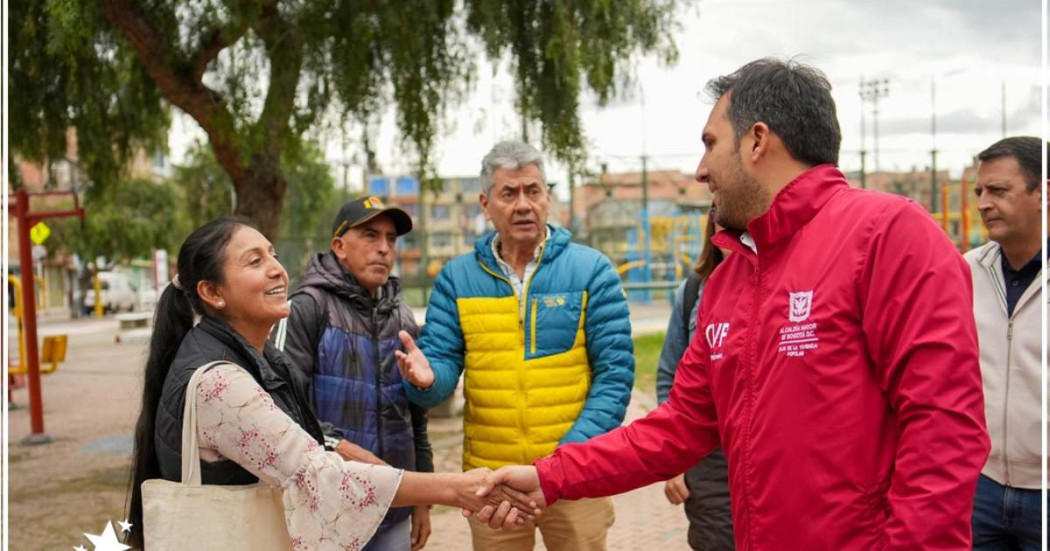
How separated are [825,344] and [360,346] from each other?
75.5 inches

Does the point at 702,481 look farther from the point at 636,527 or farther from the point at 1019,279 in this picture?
the point at 636,527

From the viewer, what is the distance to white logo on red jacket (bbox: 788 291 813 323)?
1.94 m

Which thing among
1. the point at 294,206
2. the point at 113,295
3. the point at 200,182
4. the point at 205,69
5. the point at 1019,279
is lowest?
the point at 113,295

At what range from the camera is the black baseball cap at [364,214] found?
3.55m

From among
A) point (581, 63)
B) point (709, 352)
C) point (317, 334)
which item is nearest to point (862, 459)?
point (709, 352)

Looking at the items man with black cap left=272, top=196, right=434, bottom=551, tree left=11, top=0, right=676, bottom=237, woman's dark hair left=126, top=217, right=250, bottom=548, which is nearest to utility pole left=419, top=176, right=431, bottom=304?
tree left=11, top=0, right=676, bottom=237

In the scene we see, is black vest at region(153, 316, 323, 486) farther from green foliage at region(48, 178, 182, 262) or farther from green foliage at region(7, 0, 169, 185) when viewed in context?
green foliage at region(48, 178, 182, 262)

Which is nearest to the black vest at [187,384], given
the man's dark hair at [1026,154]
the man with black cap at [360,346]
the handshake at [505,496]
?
the handshake at [505,496]

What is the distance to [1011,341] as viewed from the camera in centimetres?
286

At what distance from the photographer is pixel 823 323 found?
191 centimetres

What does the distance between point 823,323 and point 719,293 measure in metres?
0.42

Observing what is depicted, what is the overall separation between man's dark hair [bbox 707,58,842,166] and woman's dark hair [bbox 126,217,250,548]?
1.45m

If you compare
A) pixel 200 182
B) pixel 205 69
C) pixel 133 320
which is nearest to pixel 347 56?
pixel 205 69

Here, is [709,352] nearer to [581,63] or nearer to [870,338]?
[870,338]
